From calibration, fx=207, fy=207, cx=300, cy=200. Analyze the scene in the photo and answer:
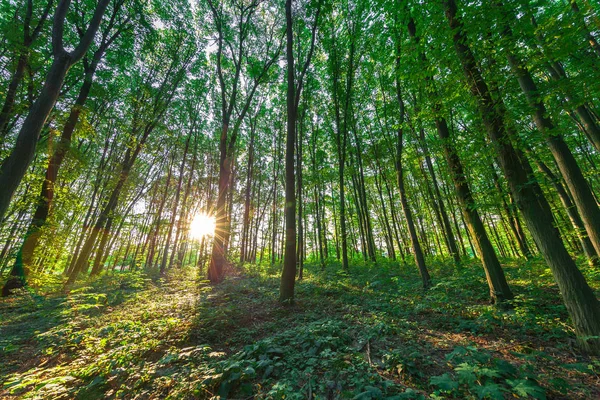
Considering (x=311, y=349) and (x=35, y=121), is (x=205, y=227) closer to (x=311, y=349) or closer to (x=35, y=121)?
(x=35, y=121)

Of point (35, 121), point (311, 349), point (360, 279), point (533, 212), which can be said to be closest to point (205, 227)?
point (360, 279)

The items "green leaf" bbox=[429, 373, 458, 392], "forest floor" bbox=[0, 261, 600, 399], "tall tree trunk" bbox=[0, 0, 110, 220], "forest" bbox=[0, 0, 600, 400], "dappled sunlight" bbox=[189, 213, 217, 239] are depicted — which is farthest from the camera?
"dappled sunlight" bbox=[189, 213, 217, 239]

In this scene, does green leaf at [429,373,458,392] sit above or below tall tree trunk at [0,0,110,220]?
below

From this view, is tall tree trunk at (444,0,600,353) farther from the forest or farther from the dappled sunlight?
the dappled sunlight

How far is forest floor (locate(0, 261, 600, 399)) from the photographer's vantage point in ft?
8.84

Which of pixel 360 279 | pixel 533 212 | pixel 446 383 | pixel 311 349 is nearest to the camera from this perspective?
pixel 446 383

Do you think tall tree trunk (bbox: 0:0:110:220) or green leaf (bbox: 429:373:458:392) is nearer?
green leaf (bbox: 429:373:458:392)

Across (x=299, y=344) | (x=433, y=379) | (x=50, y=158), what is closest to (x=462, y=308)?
(x=433, y=379)

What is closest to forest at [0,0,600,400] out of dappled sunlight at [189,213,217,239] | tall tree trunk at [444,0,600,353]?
tall tree trunk at [444,0,600,353]

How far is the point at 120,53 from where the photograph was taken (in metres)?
11.3

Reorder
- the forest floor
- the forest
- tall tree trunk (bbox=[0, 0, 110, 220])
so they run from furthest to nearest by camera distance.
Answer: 1. tall tree trunk (bbox=[0, 0, 110, 220])
2. the forest
3. the forest floor

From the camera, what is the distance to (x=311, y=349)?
3.77 metres

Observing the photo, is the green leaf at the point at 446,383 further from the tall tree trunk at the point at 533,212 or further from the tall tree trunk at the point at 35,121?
the tall tree trunk at the point at 35,121

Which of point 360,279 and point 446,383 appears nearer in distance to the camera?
point 446,383
